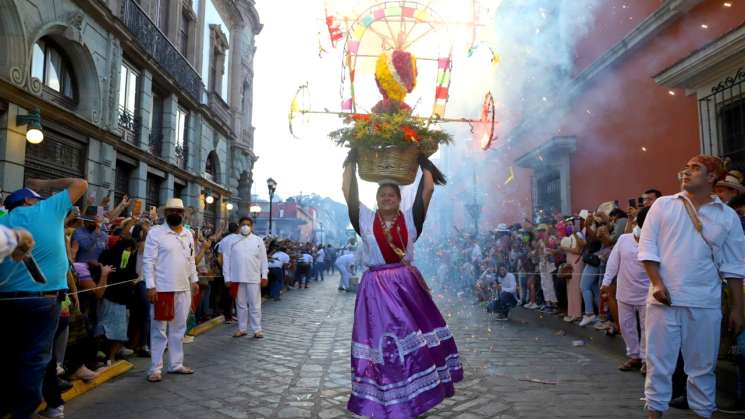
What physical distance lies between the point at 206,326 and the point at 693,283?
8315mm

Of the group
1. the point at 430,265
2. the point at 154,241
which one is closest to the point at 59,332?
the point at 154,241

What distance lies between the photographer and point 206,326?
32.0ft

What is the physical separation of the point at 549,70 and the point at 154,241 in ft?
41.9

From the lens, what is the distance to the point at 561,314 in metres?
9.88

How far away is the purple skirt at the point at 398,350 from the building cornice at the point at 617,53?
27.4 feet

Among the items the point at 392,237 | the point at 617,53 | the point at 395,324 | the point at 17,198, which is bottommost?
the point at 395,324

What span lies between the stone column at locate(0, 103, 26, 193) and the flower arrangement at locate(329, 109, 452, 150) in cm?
879

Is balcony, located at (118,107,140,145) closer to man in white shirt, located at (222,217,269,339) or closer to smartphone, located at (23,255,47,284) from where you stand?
man in white shirt, located at (222,217,269,339)

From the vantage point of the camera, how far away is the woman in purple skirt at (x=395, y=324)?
3.38 meters

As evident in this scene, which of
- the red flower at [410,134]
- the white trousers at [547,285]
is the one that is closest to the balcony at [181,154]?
the white trousers at [547,285]

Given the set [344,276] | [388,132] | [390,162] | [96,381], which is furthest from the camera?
[344,276]

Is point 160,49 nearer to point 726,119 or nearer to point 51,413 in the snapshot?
point 51,413

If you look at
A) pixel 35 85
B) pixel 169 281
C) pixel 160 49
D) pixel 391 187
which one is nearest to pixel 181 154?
pixel 160 49

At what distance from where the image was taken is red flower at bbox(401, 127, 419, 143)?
3.76 meters
